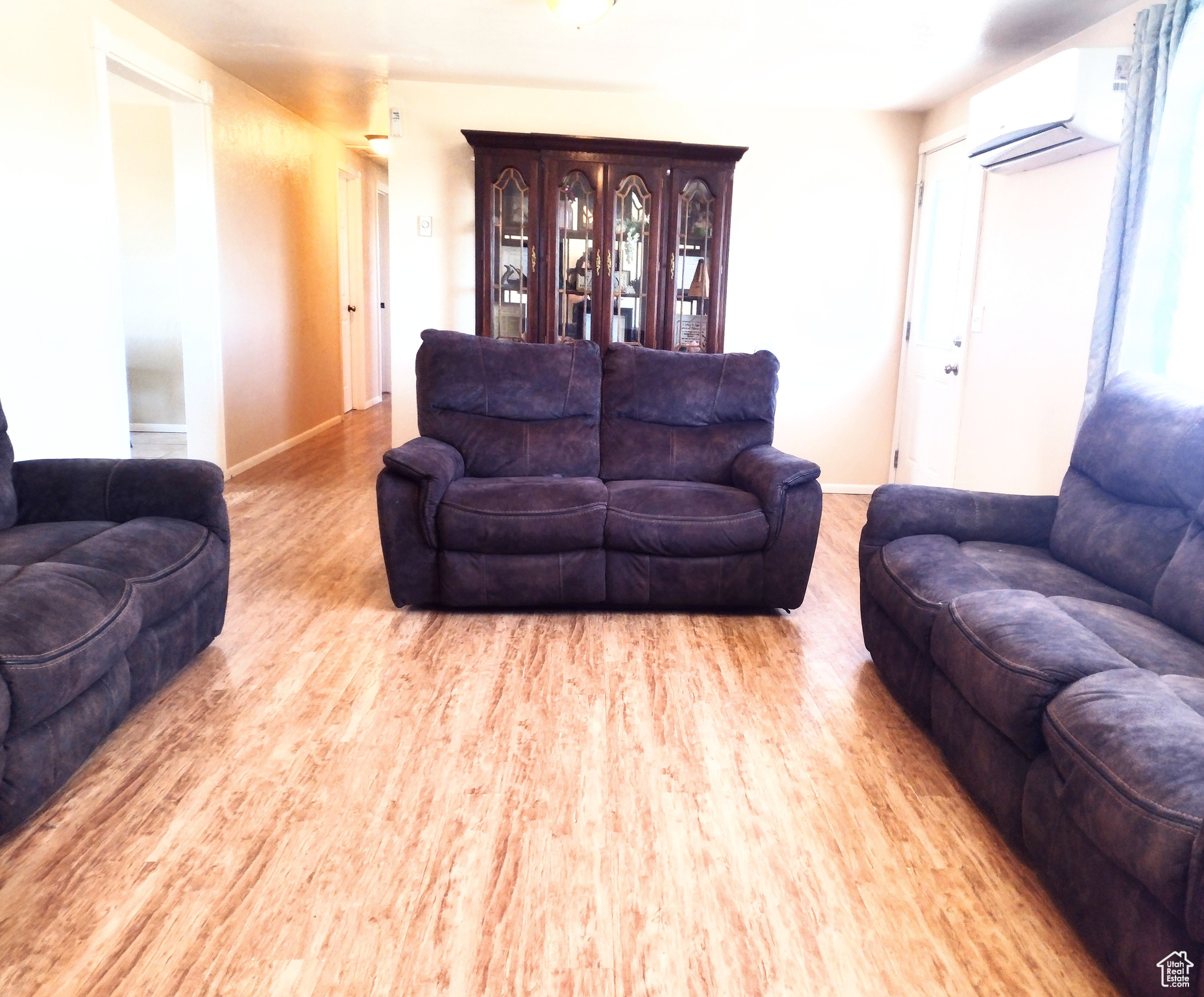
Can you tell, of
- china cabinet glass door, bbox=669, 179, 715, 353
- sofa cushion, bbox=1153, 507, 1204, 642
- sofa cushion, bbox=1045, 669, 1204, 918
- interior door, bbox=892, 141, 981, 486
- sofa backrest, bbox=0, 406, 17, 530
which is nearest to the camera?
sofa cushion, bbox=1045, 669, 1204, 918

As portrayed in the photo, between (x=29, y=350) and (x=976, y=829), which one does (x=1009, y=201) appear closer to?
(x=976, y=829)

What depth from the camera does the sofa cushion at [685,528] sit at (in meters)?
3.20

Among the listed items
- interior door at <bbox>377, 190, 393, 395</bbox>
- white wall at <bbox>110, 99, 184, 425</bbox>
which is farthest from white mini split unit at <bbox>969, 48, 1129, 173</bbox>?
interior door at <bbox>377, 190, 393, 395</bbox>

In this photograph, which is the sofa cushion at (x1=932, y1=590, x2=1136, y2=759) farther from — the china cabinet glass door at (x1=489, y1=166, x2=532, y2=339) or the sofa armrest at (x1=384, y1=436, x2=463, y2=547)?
the china cabinet glass door at (x1=489, y1=166, x2=532, y2=339)

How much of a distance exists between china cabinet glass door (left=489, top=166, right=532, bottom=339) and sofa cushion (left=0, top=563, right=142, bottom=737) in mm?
3096

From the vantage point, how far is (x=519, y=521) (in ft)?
10.3

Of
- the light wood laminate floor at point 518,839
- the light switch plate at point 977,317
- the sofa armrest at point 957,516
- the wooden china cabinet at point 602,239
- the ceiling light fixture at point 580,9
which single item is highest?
the ceiling light fixture at point 580,9

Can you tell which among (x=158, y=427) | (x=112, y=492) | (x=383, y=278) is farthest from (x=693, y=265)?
(x=383, y=278)

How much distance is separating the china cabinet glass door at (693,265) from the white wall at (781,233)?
1.39ft

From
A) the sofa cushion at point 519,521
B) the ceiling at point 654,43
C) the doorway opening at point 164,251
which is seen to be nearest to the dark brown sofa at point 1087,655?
the sofa cushion at point 519,521

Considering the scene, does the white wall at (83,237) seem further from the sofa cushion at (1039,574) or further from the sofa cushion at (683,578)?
the sofa cushion at (1039,574)

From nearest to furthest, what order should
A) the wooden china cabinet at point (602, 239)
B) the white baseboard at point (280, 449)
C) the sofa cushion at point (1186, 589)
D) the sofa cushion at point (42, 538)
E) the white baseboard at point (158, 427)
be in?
1. the sofa cushion at point (1186, 589)
2. the sofa cushion at point (42, 538)
3. the wooden china cabinet at point (602, 239)
4. the white baseboard at point (280, 449)
5. the white baseboard at point (158, 427)

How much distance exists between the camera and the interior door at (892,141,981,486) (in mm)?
4672

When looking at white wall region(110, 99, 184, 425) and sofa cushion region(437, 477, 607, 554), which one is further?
white wall region(110, 99, 184, 425)
